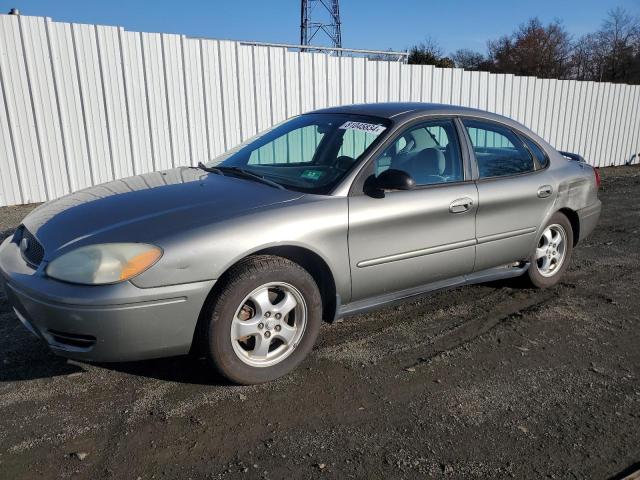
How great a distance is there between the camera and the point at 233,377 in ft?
9.71

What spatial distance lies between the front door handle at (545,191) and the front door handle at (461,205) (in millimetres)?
901

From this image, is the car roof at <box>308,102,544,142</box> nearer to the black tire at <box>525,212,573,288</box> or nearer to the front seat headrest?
the front seat headrest

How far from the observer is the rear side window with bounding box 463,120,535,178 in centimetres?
411

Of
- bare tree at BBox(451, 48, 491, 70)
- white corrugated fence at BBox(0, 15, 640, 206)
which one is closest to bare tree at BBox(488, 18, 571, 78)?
bare tree at BBox(451, 48, 491, 70)

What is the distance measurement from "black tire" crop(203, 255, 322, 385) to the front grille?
99 cm

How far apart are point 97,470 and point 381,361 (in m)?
1.76

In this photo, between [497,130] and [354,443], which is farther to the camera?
[497,130]

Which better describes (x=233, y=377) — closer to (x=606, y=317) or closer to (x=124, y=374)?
(x=124, y=374)

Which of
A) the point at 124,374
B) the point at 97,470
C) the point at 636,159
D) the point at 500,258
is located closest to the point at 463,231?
the point at 500,258

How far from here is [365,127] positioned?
148 inches

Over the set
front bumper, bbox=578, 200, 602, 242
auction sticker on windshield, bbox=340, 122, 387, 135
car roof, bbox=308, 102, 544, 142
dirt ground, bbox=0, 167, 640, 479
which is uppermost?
car roof, bbox=308, 102, 544, 142

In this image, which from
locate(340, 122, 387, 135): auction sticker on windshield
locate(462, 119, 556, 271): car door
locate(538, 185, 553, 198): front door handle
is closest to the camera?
locate(340, 122, 387, 135): auction sticker on windshield

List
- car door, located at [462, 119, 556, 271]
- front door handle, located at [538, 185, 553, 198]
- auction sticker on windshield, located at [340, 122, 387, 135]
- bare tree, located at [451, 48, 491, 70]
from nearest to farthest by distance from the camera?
auction sticker on windshield, located at [340, 122, 387, 135] → car door, located at [462, 119, 556, 271] → front door handle, located at [538, 185, 553, 198] → bare tree, located at [451, 48, 491, 70]

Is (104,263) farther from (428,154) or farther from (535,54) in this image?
(535,54)
